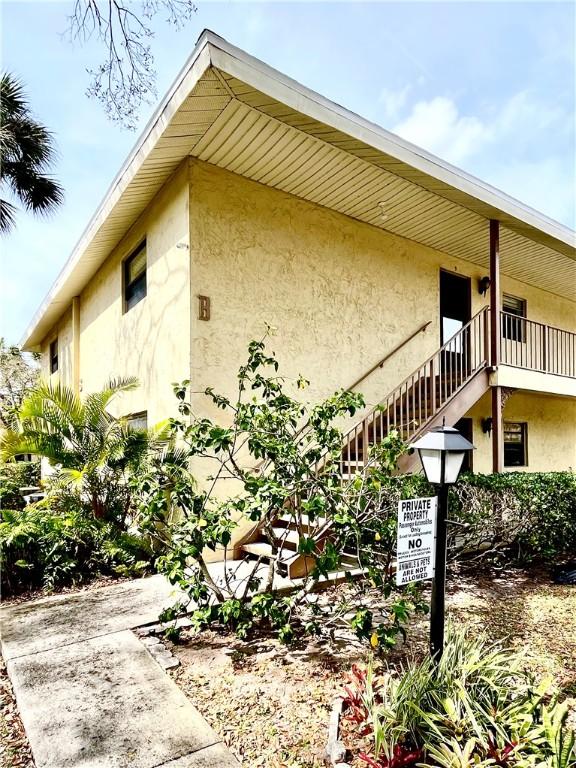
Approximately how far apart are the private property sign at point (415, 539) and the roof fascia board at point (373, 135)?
4275mm

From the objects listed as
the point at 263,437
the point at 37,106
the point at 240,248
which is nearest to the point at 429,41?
the point at 240,248

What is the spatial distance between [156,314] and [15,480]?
7.39m

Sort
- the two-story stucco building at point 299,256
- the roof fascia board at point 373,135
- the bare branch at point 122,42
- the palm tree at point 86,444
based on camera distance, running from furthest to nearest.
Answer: the palm tree at point 86,444, the two-story stucco building at point 299,256, the roof fascia board at point 373,135, the bare branch at point 122,42

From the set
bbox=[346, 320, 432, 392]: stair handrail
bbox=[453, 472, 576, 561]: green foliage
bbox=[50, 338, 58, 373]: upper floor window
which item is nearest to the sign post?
bbox=[453, 472, 576, 561]: green foliage

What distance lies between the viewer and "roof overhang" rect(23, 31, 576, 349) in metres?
4.91

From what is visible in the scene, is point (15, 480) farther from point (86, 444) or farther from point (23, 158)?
point (23, 158)

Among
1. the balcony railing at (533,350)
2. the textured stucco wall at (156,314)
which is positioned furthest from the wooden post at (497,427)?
the textured stucco wall at (156,314)

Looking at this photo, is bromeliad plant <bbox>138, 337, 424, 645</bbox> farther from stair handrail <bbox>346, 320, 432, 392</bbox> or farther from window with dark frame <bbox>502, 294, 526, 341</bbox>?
window with dark frame <bbox>502, 294, 526, 341</bbox>

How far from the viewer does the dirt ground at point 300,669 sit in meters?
2.61

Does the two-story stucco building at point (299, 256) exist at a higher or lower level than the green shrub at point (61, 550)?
higher

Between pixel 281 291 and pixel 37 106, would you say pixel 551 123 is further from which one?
pixel 37 106

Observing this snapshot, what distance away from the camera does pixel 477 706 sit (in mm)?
2529

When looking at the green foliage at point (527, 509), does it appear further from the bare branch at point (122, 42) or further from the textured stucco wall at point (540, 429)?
the bare branch at point (122, 42)

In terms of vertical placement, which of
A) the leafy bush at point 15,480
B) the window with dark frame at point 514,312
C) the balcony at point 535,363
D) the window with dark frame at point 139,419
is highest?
the window with dark frame at point 514,312
